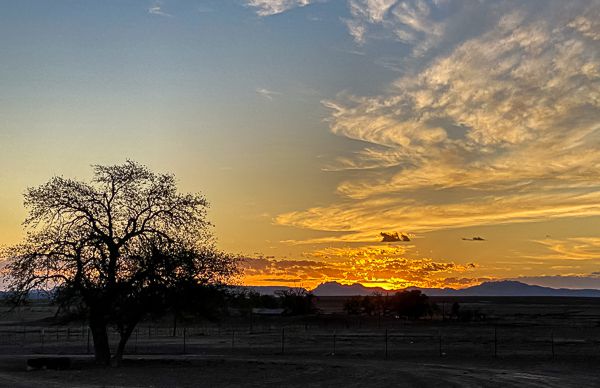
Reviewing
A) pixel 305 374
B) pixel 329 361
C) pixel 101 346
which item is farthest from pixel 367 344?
pixel 101 346

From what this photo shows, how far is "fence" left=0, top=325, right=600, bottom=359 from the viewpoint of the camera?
174ft

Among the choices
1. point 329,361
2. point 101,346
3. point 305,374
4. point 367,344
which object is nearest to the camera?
point 305,374

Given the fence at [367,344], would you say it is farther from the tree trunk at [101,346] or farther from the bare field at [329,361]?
the tree trunk at [101,346]

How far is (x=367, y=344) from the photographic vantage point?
62656mm

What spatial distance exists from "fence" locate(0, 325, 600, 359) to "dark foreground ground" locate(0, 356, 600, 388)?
25.3 feet

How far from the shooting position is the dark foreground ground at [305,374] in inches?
1319

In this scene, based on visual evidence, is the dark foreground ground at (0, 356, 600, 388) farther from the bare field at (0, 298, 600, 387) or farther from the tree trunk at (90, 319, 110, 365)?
the tree trunk at (90, 319, 110, 365)

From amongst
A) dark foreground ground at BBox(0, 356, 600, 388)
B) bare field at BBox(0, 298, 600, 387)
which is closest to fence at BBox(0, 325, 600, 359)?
bare field at BBox(0, 298, 600, 387)

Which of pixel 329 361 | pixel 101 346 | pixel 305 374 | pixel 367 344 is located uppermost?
pixel 101 346

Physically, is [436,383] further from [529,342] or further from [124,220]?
[529,342]

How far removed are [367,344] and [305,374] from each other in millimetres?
25953

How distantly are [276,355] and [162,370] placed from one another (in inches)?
541

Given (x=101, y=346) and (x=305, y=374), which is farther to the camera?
(x=101, y=346)

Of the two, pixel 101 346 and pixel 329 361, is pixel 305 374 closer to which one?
pixel 329 361
